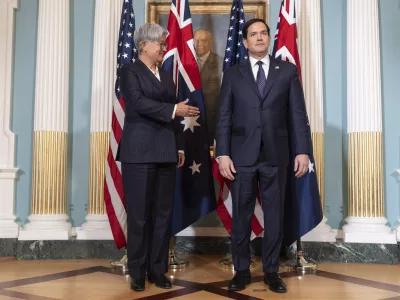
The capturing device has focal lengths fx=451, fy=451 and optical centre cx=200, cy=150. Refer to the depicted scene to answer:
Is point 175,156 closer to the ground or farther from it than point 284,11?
closer to the ground

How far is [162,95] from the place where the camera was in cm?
297

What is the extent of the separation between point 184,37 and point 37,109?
160 cm

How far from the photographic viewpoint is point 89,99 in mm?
4512

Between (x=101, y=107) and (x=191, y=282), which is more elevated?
(x=101, y=107)

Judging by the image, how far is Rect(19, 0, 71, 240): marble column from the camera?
164 inches

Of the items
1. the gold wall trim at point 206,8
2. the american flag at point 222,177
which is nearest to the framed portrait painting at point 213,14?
the gold wall trim at point 206,8

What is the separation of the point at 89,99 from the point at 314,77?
221 cm

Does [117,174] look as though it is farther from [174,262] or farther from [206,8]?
[206,8]

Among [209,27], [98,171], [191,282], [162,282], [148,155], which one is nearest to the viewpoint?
[148,155]

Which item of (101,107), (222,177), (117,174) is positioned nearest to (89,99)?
(101,107)

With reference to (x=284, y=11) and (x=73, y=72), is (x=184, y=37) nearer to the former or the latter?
(x=284, y=11)

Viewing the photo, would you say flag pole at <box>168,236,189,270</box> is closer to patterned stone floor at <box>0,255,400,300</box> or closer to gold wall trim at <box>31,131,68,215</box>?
patterned stone floor at <box>0,255,400,300</box>

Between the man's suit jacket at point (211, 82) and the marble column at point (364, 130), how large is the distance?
124 cm

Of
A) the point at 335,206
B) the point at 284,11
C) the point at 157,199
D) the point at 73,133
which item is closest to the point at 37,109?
the point at 73,133
